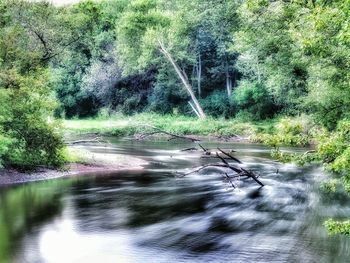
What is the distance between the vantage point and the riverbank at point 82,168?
90.0ft

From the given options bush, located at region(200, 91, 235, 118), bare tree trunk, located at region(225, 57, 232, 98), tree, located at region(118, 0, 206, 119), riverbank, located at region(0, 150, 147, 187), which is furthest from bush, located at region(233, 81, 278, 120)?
riverbank, located at region(0, 150, 147, 187)

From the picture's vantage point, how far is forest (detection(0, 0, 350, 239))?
62.6ft

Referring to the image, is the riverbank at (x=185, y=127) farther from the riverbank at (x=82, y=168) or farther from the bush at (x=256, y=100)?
the riverbank at (x=82, y=168)

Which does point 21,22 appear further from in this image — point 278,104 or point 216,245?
point 278,104

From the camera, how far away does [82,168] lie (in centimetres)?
3206

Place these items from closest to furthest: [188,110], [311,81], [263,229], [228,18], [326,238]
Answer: [326,238] → [263,229] → [311,81] → [228,18] → [188,110]

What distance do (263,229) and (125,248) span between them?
5.44 metres

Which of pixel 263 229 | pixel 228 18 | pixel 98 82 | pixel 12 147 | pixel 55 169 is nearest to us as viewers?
pixel 263 229

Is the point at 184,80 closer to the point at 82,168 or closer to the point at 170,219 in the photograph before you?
the point at 82,168

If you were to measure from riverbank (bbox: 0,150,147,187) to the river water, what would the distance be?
1.54 m

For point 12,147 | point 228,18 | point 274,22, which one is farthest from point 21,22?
point 228,18

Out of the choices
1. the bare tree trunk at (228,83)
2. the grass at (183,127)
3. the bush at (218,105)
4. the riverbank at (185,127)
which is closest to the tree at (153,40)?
the bush at (218,105)

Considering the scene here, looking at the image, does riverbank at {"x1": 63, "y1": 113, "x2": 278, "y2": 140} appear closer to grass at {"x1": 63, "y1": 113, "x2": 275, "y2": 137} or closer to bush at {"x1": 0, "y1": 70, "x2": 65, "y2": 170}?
grass at {"x1": 63, "y1": 113, "x2": 275, "y2": 137}

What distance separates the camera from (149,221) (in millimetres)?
18906
